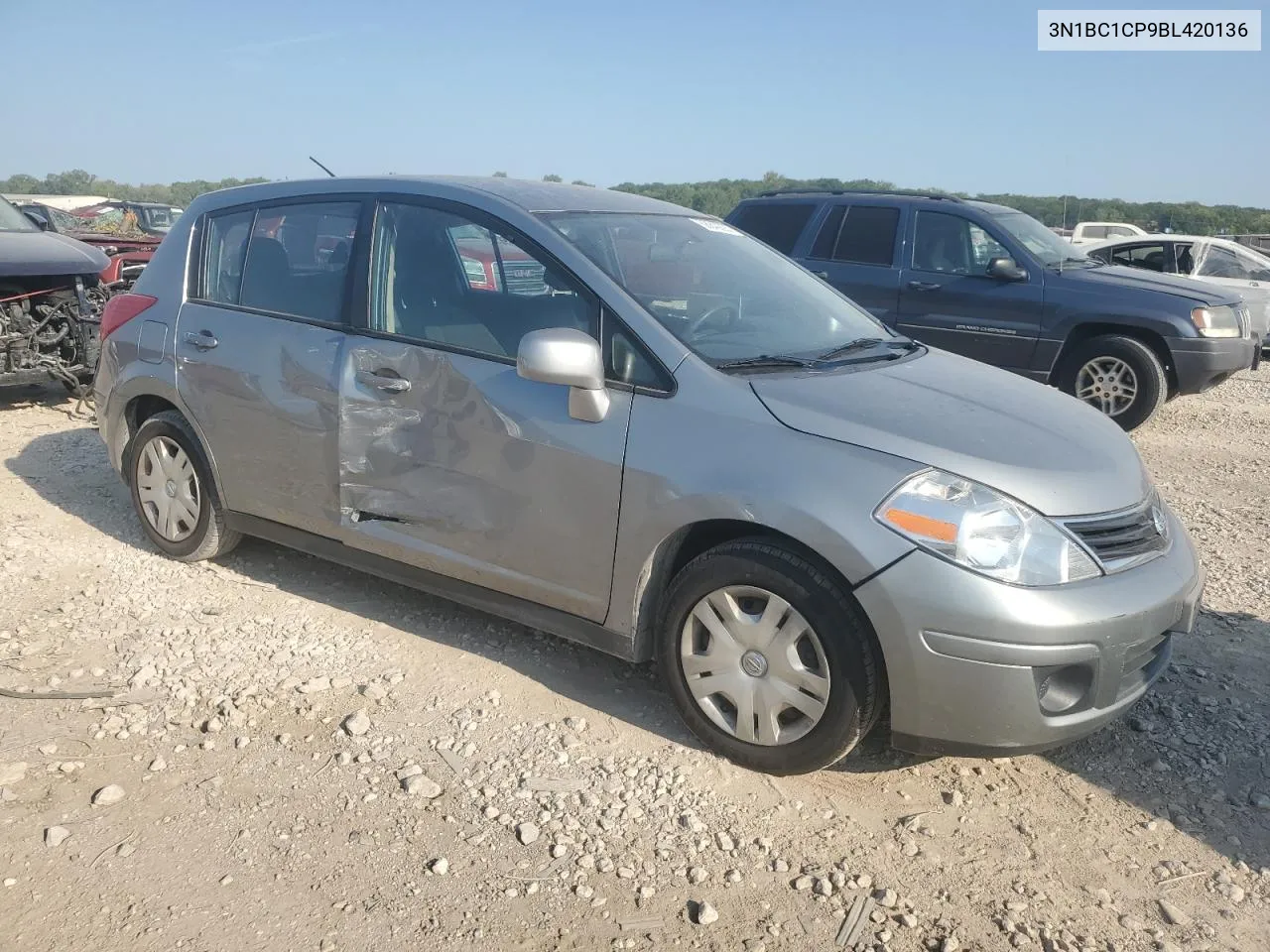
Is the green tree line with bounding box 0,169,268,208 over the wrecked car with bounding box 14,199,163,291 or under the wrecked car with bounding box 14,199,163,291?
over

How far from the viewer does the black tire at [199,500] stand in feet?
15.2

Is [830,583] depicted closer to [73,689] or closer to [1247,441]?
[73,689]

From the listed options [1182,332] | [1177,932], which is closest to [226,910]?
[1177,932]

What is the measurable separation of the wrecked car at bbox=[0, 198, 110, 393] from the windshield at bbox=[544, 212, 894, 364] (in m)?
5.68

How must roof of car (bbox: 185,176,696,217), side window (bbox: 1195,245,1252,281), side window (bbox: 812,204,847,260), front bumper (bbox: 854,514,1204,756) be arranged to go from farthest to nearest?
side window (bbox: 1195,245,1252,281), side window (bbox: 812,204,847,260), roof of car (bbox: 185,176,696,217), front bumper (bbox: 854,514,1204,756)

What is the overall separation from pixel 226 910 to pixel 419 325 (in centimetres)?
206

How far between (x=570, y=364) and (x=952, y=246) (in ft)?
21.5

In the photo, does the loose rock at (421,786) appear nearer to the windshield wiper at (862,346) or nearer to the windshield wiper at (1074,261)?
the windshield wiper at (862,346)

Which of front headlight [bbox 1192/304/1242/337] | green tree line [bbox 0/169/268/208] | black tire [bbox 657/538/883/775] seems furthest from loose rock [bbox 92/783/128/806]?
green tree line [bbox 0/169/268/208]

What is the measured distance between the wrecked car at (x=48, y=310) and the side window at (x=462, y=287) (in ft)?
16.5

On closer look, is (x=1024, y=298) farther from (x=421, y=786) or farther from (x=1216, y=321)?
(x=421, y=786)

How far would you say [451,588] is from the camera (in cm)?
385

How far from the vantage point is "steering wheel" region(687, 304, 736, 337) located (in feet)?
11.3

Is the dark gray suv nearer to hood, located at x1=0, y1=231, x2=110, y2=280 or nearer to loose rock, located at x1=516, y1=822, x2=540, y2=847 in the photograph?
hood, located at x1=0, y1=231, x2=110, y2=280
